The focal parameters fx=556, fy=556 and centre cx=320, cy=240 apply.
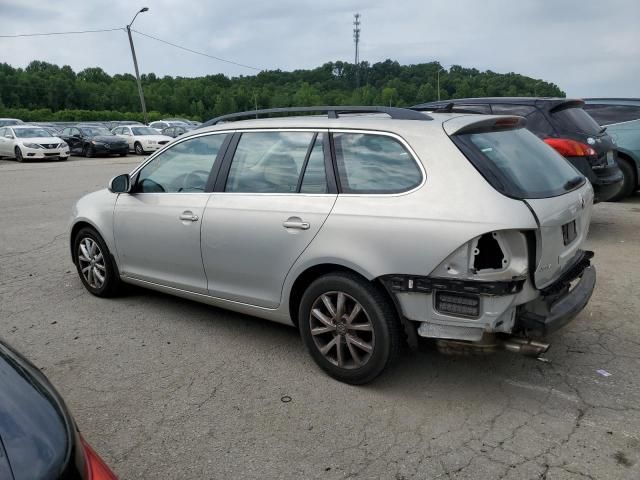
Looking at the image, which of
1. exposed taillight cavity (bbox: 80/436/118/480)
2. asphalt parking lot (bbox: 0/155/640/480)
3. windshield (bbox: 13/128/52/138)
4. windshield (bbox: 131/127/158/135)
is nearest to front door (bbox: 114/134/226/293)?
asphalt parking lot (bbox: 0/155/640/480)

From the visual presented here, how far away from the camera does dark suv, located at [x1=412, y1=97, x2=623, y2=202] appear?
261 inches

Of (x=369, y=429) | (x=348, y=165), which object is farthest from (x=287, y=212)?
(x=369, y=429)

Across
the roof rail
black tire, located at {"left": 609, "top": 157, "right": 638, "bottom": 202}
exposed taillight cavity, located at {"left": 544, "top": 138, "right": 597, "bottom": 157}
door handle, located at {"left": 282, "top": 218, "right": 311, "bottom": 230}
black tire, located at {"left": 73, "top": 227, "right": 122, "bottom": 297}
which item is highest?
the roof rail

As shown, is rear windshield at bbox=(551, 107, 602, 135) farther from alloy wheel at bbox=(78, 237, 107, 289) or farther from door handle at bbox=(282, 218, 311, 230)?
alloy wheel at bbox=(78, 237, 107, 289)

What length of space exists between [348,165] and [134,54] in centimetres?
3999

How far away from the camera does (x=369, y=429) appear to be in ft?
9.98

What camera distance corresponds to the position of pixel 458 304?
3002mm

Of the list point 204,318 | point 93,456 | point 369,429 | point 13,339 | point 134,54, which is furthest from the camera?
point 134,54

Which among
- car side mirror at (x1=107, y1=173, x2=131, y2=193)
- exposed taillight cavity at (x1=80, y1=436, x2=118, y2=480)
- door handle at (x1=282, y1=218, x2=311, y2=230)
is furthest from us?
car side mirror at (x1=107, y1=173, x2=131, y2=193)

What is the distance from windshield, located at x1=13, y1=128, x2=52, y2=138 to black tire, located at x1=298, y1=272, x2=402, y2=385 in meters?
23.5

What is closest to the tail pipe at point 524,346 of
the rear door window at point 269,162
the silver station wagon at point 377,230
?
the silver station wagon at point 377,230

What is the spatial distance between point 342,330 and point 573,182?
71.0 inches

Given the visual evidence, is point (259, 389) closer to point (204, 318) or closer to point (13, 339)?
point (204, 318)

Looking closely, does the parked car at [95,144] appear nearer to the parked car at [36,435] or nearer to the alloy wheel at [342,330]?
the alloy wheel at [342,330]
